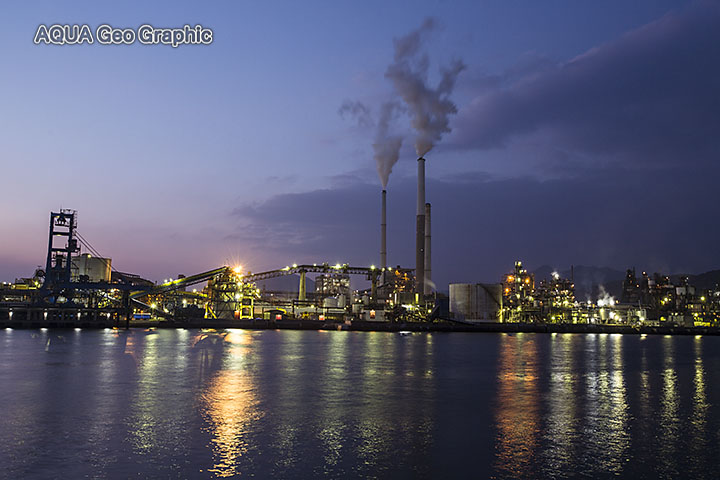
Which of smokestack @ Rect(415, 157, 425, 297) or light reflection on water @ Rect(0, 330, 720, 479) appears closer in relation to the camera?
light reflection on water @ Rect(0, 330, 720, 479)

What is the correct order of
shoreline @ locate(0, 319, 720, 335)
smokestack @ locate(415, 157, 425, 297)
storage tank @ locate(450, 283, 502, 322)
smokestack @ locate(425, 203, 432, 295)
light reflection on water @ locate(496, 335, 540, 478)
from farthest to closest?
storage tank @ locate(450, 283, 502, 322) < smokestack @ locate(425, 203, 432, 295) < shoreline @ locate(0, 319, 720, 335) < smokestack @ locate(415, 157, 425, 297) < light reflection on water @ locate(496, 335, 540, 478)

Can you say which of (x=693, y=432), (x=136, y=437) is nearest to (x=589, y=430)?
(x=693, y=432)

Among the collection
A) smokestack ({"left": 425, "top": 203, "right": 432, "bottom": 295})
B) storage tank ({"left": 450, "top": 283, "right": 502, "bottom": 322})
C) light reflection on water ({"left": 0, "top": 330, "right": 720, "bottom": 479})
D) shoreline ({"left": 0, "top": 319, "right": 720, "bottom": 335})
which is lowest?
shoreline ({"left": 0, "top": 319, "right": 720, "bottom": 335})

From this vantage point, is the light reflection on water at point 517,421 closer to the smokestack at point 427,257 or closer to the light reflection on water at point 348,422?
the light reflection on water at point 348,422

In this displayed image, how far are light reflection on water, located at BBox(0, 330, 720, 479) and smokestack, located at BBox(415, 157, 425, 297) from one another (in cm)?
8693

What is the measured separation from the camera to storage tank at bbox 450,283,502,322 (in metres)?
135

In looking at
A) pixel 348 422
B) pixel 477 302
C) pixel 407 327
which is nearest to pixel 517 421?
pixel 348 422

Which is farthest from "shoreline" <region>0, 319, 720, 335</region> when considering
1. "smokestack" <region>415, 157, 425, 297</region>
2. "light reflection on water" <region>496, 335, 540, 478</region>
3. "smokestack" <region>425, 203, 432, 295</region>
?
"light reflection on water" <region>496, 335, 540, 478</region>

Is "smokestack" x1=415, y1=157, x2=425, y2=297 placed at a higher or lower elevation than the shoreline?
higher

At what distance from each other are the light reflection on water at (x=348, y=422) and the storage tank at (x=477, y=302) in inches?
3630

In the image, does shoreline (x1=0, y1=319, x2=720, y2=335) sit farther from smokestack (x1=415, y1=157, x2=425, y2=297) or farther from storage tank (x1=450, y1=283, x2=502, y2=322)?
smokestack (x1=415, y1=157, x2=425, y2=297)

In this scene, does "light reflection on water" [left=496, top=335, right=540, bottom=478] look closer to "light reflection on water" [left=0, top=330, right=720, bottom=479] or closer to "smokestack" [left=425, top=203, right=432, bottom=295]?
"light reflection on water" [left=0, top=330, right=720, bottom=479]

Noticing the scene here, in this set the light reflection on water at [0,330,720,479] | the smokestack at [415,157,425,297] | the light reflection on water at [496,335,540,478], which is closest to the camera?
the light reflection on water at [0,330,720,479]

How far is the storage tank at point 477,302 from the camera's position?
443ft
